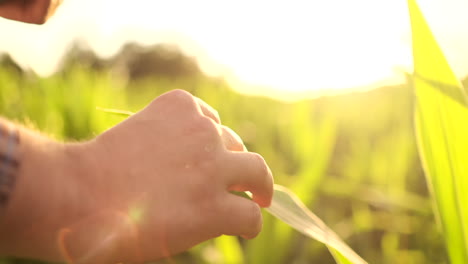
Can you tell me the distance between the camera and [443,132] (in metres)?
0.59

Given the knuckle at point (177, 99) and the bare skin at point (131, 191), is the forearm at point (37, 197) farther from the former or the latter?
the knuckle at point (177, 99)

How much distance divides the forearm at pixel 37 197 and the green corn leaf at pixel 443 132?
1.23ft

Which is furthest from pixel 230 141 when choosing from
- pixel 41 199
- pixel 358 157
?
pixel 358 157

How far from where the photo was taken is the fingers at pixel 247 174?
49cm

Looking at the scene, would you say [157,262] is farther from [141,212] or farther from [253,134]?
[253,134]

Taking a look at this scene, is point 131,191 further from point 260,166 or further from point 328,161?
point 328,161

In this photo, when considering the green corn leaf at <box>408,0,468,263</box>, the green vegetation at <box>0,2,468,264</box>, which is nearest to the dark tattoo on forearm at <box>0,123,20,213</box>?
the green vegetation at <box>0,2,468,264</box>

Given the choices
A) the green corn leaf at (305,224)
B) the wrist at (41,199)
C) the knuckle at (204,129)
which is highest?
the knuckle at (204,129)

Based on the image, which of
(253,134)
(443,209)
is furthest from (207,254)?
(253,134)

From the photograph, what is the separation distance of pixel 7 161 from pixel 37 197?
4cm

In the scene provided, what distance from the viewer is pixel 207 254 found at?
1.19m

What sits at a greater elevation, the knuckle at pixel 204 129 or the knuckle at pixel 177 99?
the knuckle at pixel 177 99

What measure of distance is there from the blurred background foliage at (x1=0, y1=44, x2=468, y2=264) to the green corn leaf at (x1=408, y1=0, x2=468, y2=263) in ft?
0.44

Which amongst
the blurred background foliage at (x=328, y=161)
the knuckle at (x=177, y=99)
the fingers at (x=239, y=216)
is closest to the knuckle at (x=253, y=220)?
the fingers at (x=239, y=216)
